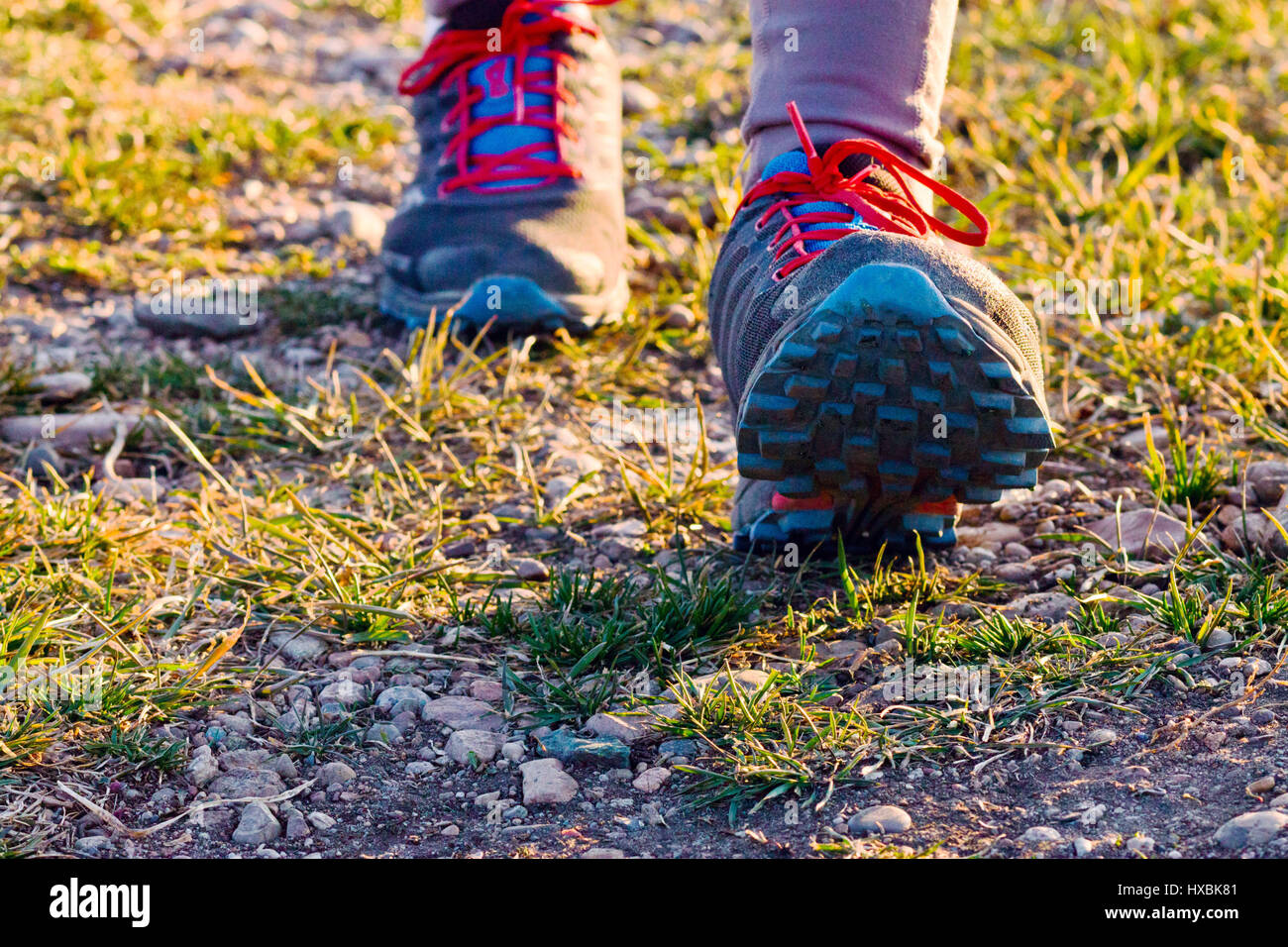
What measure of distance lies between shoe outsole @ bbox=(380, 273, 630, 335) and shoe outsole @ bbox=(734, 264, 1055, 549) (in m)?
0.99

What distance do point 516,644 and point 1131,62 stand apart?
291 centimetres

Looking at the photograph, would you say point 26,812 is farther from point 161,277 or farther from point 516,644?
point 161,277

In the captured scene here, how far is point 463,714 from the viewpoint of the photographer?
5.39ft

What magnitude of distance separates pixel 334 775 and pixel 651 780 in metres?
0.37

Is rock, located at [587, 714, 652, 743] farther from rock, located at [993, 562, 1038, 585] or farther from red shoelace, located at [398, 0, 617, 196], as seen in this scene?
A: red shoelace, located at [398, 0, 617, 196]

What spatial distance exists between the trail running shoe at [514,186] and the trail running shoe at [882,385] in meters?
0.82

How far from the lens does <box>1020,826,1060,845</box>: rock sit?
1.34m

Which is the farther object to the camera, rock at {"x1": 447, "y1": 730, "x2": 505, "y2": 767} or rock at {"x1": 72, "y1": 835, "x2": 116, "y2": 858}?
rock at {"x1": 447, "y1": 730, "x2": 505, "y2": 767}

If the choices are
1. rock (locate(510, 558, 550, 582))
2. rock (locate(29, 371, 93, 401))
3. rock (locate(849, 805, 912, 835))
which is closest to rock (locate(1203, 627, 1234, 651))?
rock (locate(849, 805, 912, 835))

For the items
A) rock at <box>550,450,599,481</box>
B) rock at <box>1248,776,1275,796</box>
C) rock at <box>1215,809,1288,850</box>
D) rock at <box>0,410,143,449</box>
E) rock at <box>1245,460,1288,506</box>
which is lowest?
rock at <box>1215,809,1288,850</box>

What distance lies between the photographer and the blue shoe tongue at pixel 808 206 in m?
1.87

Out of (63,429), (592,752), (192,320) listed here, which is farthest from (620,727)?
(192,320)

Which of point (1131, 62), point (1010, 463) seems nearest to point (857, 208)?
point (1010, 463)

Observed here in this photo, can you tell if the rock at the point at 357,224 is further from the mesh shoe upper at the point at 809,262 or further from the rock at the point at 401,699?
the rock at the point at 401,699
